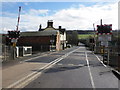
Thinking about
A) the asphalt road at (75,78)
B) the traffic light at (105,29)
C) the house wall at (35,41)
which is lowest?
the asphalt road at (75,78)

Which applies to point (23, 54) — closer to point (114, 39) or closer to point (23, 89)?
point (23, 89)

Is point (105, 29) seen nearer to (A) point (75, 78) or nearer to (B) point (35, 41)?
(A) point (75, 78)

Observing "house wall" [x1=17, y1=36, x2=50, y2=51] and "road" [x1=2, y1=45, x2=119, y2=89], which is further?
"house wall" [x1=17, y1=36, x2=50, y2=51]

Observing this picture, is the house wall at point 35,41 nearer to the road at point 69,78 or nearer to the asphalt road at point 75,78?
the road at point 69,78

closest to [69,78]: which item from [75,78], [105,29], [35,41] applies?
[75,78]

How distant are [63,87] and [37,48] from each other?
42783 mm

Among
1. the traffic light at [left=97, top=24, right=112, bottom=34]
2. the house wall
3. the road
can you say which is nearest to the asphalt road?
the road

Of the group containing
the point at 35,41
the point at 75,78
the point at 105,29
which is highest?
the point at 105,29

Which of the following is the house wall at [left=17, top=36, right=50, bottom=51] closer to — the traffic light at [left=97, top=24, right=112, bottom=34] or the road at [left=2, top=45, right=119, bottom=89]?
the traffic light at [left=97, top=24, right=112, bottom=34]

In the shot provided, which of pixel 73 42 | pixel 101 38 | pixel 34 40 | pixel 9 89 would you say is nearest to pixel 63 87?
pixel 9 89

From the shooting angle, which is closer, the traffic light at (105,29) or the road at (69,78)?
the road at (69,78)

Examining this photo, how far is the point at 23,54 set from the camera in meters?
24.6

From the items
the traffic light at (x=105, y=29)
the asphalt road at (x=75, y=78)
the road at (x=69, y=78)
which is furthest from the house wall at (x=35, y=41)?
the asphalt road at (x=75, y=78)

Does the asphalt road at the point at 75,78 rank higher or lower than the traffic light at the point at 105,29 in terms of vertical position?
lower
